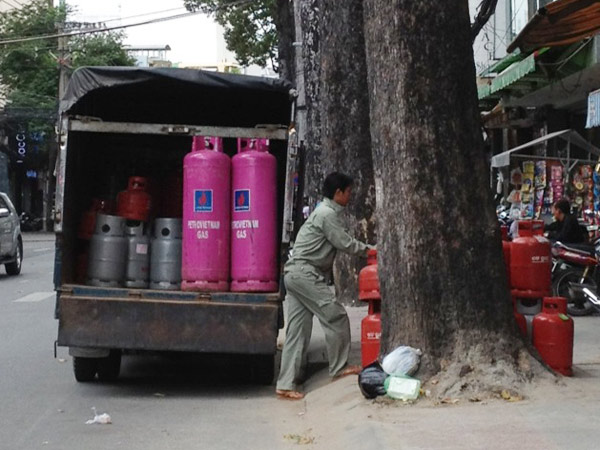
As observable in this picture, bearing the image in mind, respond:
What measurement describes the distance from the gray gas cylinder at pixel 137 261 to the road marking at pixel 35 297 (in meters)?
7.92

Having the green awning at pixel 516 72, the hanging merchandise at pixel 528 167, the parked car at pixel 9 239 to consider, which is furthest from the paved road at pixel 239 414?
the parked car at pixel 9 239

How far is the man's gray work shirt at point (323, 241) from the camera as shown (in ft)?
29.1

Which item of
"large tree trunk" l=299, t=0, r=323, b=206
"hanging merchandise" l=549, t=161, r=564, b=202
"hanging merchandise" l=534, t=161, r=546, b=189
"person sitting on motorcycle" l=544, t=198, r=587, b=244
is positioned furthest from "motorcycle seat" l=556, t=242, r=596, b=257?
"hanging merchandise" l=534, t=161, r=546, b=189

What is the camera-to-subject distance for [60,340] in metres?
8.95

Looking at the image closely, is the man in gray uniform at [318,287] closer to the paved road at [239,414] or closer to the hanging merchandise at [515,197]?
the paved road at [239,414]

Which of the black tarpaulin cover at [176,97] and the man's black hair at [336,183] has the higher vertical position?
the black tarpaulin cover at [176,97]

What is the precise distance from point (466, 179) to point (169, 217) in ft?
12.0

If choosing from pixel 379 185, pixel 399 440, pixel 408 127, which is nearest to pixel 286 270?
pixel 379 185

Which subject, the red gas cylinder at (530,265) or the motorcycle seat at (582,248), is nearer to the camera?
the red gas cylinder at (530,265)

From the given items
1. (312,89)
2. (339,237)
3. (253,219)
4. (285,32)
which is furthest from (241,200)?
(285,32)

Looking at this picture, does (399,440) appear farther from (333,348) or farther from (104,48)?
(104,48)

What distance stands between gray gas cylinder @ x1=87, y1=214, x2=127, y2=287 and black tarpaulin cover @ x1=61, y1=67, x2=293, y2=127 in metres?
1.08

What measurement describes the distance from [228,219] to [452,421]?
10.6 ft

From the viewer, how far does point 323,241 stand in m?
9.02
